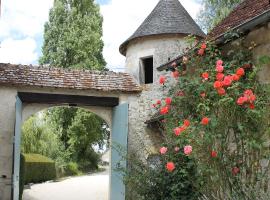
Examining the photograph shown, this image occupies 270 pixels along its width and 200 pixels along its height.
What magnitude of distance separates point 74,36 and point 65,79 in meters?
15.0

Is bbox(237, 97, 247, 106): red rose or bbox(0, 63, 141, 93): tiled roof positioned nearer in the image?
bbox(237, 97, 247, 106): red rose

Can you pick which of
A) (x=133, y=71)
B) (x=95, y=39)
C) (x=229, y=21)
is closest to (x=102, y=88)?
(x=133, y=71)

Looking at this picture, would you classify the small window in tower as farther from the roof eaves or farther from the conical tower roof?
the roof eaves

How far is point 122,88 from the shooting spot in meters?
13.1

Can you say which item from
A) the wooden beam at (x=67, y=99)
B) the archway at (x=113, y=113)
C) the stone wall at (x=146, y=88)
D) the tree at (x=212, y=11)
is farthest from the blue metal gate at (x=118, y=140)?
the tree at (x=212, y=11)

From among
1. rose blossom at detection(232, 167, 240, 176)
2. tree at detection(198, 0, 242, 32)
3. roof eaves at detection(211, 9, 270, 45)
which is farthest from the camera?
tree at detection(198, 0, 242, 32)

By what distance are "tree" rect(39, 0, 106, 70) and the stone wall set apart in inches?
479

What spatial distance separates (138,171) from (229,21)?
2.94m

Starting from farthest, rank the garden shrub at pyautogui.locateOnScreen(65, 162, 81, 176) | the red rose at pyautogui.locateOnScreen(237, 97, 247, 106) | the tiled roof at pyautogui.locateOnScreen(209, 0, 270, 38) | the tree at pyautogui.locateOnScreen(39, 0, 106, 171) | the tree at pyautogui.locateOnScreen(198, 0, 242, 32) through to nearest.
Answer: the tree at pyautogui.locateOnScreen(39, 0, 106, 171)
the garden shrub at pyautogui.locateOnScreen(65, 162, 81, 176)
the tree at pyautogui.locateOnScreen(198, 0, 242, 32)
the tiled roof at pyautogui.locateOnScreen(209, 0, 270, 38)
the red rose at pyautogui.locateOnScreen(237, 97, 247, 106)

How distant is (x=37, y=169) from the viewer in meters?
19.9

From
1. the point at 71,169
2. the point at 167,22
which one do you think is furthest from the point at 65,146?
the point at 167,22

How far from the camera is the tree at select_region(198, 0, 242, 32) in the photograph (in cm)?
1927

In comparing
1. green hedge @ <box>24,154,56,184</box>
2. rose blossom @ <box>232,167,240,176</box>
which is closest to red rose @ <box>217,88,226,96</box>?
rose blossom @ <box>232,167,240,176</box>

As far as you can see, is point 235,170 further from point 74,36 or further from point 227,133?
point 74,36
